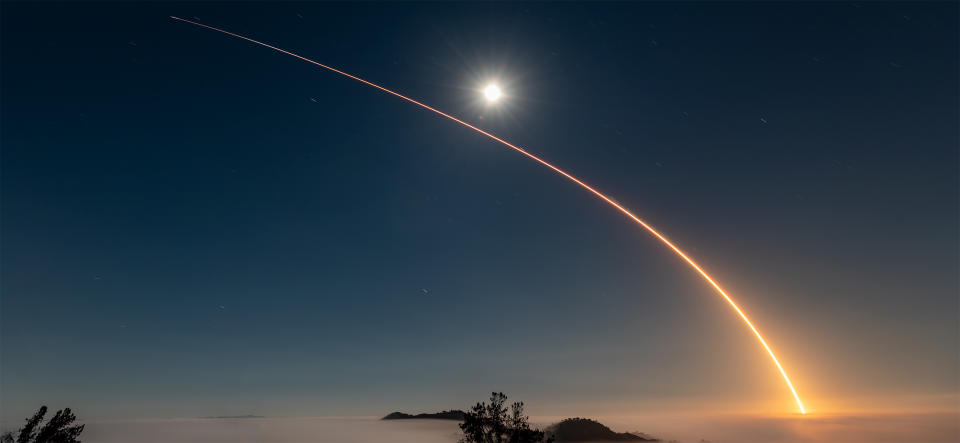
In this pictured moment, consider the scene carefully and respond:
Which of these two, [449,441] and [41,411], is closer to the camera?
[449,441]

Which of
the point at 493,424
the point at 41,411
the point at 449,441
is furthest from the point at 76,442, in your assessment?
the point at 493,424

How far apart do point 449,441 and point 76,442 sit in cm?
5553

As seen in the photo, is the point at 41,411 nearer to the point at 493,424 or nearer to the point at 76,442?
the point at 76,442

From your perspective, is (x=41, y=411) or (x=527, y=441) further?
(x=41, y=411)

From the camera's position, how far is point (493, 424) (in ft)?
247

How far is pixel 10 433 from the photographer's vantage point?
75.9 metres

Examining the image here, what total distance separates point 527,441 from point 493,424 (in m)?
5.64

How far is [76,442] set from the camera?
253ft

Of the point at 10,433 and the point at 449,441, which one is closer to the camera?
the point at 449,441

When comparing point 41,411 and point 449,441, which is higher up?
point 41,411

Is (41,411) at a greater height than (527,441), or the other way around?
(41,411)

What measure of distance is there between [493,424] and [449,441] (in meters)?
7.46

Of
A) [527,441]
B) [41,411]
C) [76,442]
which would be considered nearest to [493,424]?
[527,441]

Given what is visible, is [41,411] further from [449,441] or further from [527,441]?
[527,441]
